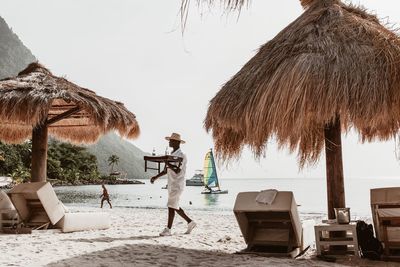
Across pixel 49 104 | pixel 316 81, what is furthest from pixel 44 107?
pixel 316 81

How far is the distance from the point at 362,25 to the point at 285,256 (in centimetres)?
252

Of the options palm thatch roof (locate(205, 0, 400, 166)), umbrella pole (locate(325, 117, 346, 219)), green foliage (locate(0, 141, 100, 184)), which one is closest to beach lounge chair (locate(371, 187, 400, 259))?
umbrella pole (locate(325, 117, 346, 219))

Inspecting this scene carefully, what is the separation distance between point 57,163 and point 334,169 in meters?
69.7

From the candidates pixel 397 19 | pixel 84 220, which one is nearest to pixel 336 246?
pixel 397 19

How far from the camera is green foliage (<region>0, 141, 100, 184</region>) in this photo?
54.9m

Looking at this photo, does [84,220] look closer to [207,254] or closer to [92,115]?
[92,115]

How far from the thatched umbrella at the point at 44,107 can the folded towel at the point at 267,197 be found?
9.94 feet

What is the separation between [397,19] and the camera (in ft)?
16.5

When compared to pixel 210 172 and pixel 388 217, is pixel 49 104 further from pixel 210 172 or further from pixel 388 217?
pixel 210 172

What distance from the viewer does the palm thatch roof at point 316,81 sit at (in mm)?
4066

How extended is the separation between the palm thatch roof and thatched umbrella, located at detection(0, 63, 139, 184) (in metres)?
2.20

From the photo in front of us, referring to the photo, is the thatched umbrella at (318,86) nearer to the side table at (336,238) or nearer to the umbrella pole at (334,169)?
the umbrella pole at (334,169)

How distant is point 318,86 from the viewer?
4117 mm

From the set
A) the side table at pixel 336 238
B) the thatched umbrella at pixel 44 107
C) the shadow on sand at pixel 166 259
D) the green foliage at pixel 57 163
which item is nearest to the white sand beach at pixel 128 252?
the shadow on sand at pixel 166 259
